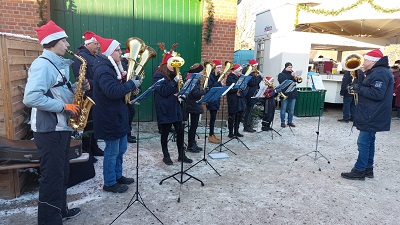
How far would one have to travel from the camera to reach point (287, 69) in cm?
851

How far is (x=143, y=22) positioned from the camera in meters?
7.52

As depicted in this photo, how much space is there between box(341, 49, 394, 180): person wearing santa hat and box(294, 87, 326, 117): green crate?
5580mm

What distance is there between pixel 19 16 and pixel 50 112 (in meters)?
4.66

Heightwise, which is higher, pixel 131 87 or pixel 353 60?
pixel 353 60

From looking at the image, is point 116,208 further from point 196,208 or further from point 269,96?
point 269,96

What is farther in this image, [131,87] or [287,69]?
[287,69]

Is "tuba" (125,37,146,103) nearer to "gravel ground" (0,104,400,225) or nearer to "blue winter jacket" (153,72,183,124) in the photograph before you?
"blue winter jacket" (153,72,183,124)

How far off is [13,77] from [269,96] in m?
5.91

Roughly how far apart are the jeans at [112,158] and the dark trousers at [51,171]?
0.88 m

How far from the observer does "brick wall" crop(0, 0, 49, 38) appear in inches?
240

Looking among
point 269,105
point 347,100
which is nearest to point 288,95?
point 269,105

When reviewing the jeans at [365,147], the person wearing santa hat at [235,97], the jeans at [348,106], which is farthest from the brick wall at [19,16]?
the jeans at [348,106]

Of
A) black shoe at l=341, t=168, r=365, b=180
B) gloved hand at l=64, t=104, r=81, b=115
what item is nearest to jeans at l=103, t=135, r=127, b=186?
gloved hand at l=64, t=104, r=81, b=115

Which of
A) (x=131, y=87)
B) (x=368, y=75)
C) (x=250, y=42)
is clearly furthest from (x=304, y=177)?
(x=250, y=42)
